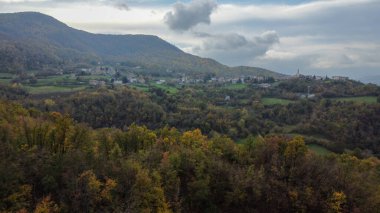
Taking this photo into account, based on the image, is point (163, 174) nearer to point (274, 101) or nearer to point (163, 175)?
point (163, 175)

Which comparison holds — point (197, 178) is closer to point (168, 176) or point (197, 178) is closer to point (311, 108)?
point (168, 176)

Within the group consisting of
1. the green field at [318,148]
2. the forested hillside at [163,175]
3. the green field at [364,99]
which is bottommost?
the green field at [318,148]

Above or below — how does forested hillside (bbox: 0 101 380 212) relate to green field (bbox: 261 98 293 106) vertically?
below

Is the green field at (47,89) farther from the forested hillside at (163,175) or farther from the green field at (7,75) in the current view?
the forested hillside at (163,175)

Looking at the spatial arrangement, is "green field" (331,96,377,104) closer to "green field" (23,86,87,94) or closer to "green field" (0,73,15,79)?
"green field" (23,86,87,94)

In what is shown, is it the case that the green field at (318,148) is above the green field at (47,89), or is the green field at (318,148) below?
below

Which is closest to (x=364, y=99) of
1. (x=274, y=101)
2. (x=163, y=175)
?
(x=274, y=101)

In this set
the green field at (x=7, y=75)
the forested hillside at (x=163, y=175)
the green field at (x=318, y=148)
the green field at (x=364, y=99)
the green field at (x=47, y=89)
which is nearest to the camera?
the forested hillside at (x=163, y=175)

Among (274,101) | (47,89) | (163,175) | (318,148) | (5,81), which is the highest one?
(274,101)

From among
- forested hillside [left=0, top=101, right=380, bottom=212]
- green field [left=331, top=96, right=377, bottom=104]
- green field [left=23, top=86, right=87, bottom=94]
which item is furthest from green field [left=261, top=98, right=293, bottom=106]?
forested hillside [left=0, top=101, right=380, bottom=212]

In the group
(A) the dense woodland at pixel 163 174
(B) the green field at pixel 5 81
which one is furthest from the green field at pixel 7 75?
(A) the dense woodland at pixel 163 174

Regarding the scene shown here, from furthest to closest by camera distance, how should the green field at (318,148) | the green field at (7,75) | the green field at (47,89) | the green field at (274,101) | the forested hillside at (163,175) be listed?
1. the green field at (7,75)
2. the green field at (274,101)
3. the green field at (47,89)
4. the green field at (318,148)
5. the forested hillside at (163,175)

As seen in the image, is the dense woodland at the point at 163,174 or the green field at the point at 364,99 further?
the green field at the point at 364,99
